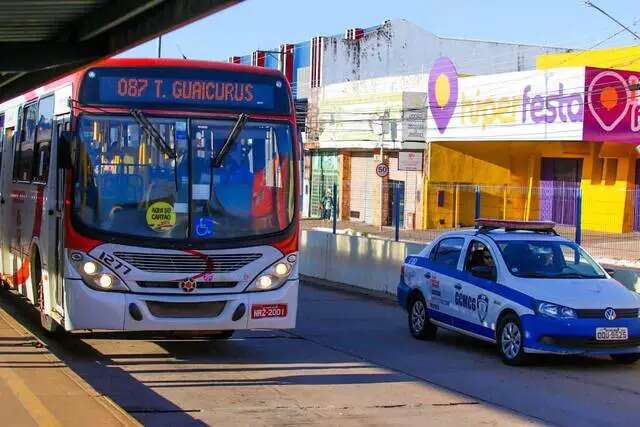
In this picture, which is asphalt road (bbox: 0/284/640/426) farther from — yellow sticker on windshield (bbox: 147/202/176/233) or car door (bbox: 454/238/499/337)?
yellow sticker on windshield (bbox: 147/202/176/233)

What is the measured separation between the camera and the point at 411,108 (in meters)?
41.0

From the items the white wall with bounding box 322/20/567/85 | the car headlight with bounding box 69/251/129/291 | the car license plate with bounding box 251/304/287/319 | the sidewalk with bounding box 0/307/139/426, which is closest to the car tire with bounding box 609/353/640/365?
the car license plate with bounding box 251/304/287/319

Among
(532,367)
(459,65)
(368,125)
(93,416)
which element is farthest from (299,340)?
(459,65)

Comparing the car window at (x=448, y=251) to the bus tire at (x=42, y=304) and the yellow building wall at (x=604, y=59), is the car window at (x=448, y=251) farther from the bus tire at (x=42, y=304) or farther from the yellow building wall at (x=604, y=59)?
the yellow building wall at (x=604, y=59)

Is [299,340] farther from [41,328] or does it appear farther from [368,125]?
[368,125]

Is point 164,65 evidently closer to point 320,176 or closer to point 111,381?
point 111,381

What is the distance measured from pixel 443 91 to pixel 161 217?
3152 cm

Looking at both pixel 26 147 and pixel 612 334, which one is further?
pixel 26 147

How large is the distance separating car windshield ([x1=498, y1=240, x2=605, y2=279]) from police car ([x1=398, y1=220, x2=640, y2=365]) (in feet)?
0.04

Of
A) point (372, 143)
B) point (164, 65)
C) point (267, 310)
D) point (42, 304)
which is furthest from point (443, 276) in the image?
point (372, 143)

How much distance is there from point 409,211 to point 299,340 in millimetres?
28159

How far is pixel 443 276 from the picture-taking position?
12.3m

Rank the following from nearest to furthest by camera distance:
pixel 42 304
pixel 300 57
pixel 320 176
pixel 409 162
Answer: pixel 42 304 → pixel 409 162 → pixel 320 176 → pixel 300 57

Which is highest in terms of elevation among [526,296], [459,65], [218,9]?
[459,65]
